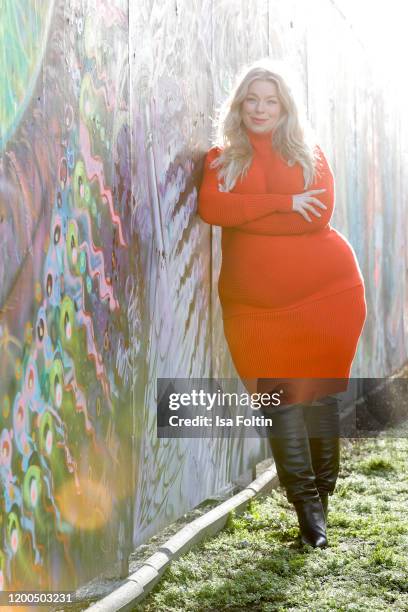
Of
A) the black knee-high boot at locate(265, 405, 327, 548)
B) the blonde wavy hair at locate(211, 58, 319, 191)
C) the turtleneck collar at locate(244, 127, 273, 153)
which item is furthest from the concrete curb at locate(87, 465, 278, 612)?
the turtleneck collar at locate(244, 127, 273, 153)

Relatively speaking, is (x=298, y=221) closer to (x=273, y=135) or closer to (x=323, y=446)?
(x=273, y=135)

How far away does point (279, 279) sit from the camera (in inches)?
152

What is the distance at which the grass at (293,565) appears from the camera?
3135 mm

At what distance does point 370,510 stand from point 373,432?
2.08 m

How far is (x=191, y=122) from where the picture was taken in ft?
12.7

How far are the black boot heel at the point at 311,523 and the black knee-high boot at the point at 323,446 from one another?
21 cm

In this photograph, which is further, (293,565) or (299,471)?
(299,471)

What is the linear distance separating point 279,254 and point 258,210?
186mm

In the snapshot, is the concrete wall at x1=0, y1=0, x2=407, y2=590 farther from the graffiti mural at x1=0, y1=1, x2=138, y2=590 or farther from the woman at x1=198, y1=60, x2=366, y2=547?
the woman at x1=198, y1=60, x2=366, y2=547

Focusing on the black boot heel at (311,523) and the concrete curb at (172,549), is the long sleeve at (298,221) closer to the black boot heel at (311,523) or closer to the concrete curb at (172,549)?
the black boot heel at (311,523)

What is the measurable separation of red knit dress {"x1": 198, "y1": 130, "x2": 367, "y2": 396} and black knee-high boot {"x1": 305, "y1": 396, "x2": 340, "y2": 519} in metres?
0.16

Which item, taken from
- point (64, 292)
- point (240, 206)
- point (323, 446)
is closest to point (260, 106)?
point (240, 206)

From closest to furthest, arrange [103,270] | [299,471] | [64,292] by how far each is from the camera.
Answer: [64,292] → [103,270] → [299,471]

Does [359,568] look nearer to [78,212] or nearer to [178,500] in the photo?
[178,500]
